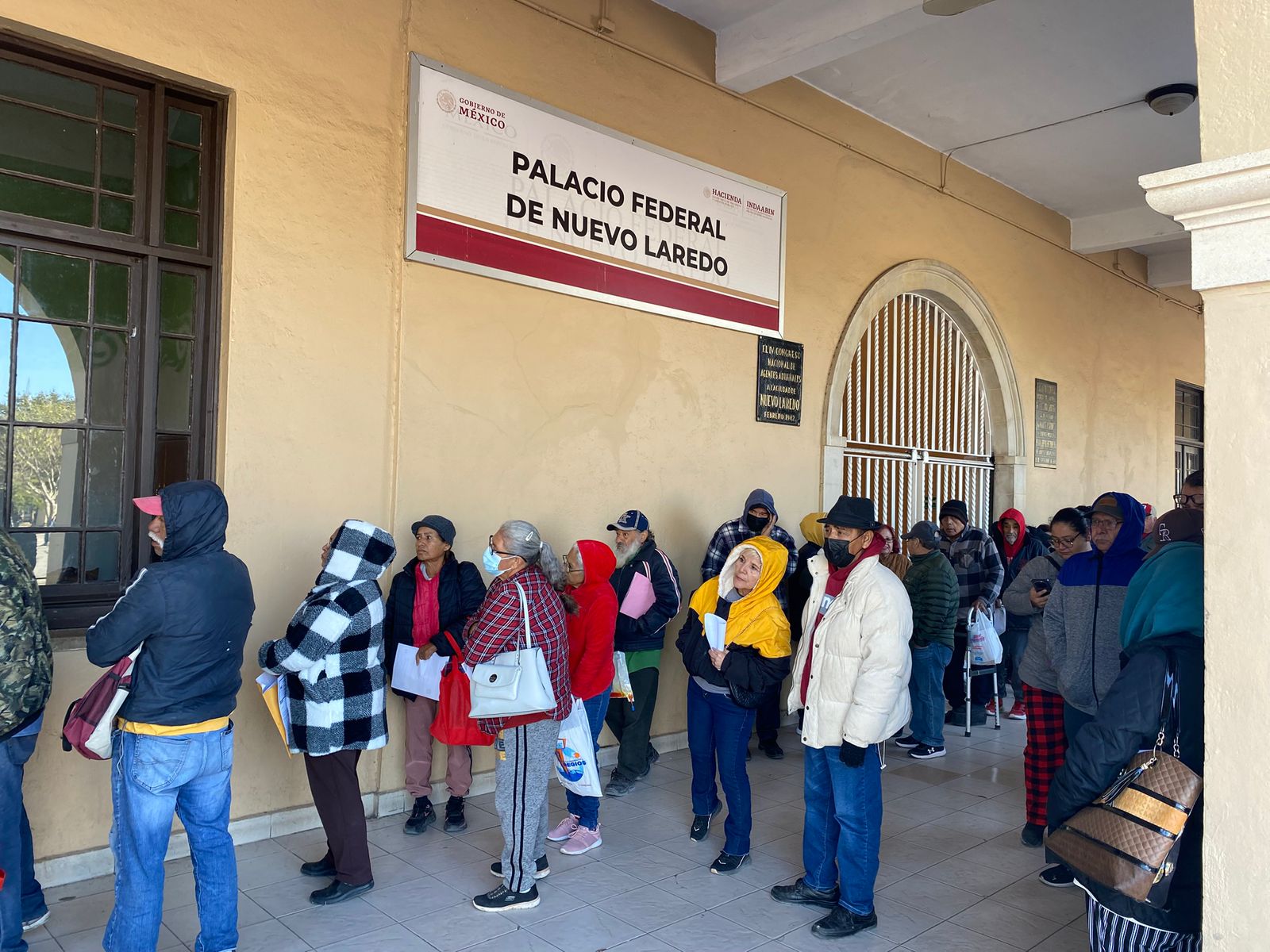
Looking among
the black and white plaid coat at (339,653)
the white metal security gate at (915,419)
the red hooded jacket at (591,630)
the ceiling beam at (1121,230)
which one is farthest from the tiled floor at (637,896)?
the ceiling beam at (1121,230)

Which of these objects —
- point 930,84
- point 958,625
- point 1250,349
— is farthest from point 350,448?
point 930,84

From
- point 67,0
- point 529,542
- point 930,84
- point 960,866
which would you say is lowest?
point 960,866

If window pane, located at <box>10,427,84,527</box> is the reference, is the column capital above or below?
above

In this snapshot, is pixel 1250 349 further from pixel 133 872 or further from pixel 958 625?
pixel 958 625

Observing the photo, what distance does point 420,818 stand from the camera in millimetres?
4492

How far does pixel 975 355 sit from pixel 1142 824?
303 inches

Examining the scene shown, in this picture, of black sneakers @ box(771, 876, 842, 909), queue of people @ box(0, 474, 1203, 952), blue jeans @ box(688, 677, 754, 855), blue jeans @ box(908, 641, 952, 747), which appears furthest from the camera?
blue jeans @ box(908, 641, 952, 747)

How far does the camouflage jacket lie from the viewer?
2.87m

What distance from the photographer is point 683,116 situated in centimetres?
614

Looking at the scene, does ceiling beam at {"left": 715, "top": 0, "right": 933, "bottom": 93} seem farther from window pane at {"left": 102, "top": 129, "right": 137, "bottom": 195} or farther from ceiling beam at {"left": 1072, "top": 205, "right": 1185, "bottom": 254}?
ceiling beam at {"left": 1072, "top": 205, "right": 1185, "bottom": 254}

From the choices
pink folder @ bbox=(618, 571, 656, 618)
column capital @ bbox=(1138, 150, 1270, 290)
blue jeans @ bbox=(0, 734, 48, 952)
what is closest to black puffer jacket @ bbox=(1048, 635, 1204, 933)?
column capital @ bbox=(1138, 150, 1270, 290)

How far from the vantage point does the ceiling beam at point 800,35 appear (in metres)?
5.44

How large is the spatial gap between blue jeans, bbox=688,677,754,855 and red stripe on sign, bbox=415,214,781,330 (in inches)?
99.6

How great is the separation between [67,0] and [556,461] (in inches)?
123
